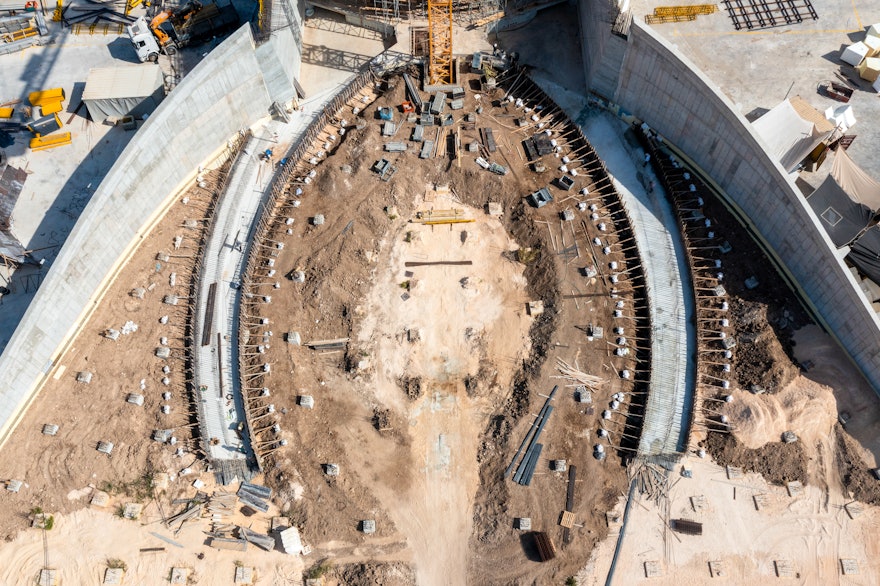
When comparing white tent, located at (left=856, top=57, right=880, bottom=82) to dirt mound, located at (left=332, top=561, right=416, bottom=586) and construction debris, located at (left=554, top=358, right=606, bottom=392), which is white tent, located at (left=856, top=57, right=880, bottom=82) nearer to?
construction debris, located at (left=554, top=358, right=606, bottom=392)

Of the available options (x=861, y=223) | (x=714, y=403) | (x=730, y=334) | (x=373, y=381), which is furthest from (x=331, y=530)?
(x=861, y=223)

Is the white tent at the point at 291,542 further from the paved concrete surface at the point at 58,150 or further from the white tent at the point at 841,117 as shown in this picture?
the white tent at the point at 841,117

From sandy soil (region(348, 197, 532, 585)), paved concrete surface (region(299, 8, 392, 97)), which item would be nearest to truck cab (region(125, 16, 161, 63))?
paved concrete surface (region(299, 8, 392, 97))

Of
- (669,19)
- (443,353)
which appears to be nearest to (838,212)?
(669,19)

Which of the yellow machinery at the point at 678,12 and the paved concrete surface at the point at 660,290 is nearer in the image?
the paved concrete surface at the point at 660,290

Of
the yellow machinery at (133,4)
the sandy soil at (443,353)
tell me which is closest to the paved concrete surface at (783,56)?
the sandy soil at (443,353)

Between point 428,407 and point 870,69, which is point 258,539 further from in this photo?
point 870,69
